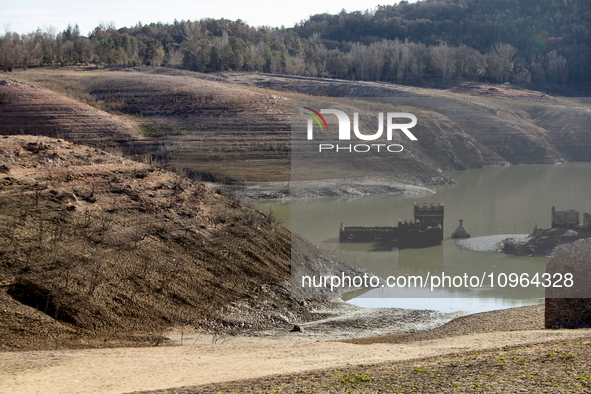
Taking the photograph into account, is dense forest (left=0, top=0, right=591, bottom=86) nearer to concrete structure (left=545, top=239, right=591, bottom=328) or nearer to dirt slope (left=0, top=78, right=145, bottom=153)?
dirt slope (left=0, top=78, right=145, bottom=153)

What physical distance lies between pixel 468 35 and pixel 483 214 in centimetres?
10201

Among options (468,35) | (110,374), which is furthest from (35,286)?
(468,35)

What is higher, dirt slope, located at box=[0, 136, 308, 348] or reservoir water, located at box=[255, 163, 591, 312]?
dirt slope, located at box=[0, 136, 308, 348]

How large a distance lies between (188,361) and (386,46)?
98392mm

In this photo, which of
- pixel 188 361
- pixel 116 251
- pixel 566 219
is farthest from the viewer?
pixel 566 219

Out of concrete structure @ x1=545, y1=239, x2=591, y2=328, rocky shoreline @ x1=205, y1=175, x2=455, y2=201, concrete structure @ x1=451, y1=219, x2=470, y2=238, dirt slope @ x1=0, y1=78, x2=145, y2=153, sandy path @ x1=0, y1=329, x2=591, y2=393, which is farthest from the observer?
dirt slope @ x1=0, y1=78, x2=145, y2=153

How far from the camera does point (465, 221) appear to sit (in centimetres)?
3409

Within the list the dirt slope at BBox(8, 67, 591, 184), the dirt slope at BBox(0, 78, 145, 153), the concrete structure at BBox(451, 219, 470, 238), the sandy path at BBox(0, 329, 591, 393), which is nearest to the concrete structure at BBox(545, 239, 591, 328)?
the sandy path at BBox(0, 329, 591, 393)

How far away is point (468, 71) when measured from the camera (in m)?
92.2

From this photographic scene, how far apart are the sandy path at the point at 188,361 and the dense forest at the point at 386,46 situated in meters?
59.9

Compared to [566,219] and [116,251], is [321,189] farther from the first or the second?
[116,251]

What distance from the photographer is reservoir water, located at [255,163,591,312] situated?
20.2 meters

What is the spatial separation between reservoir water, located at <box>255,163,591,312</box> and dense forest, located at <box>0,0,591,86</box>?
39.9 m

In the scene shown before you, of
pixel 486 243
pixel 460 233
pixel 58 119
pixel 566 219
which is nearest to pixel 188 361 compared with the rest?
pixel 486 243
